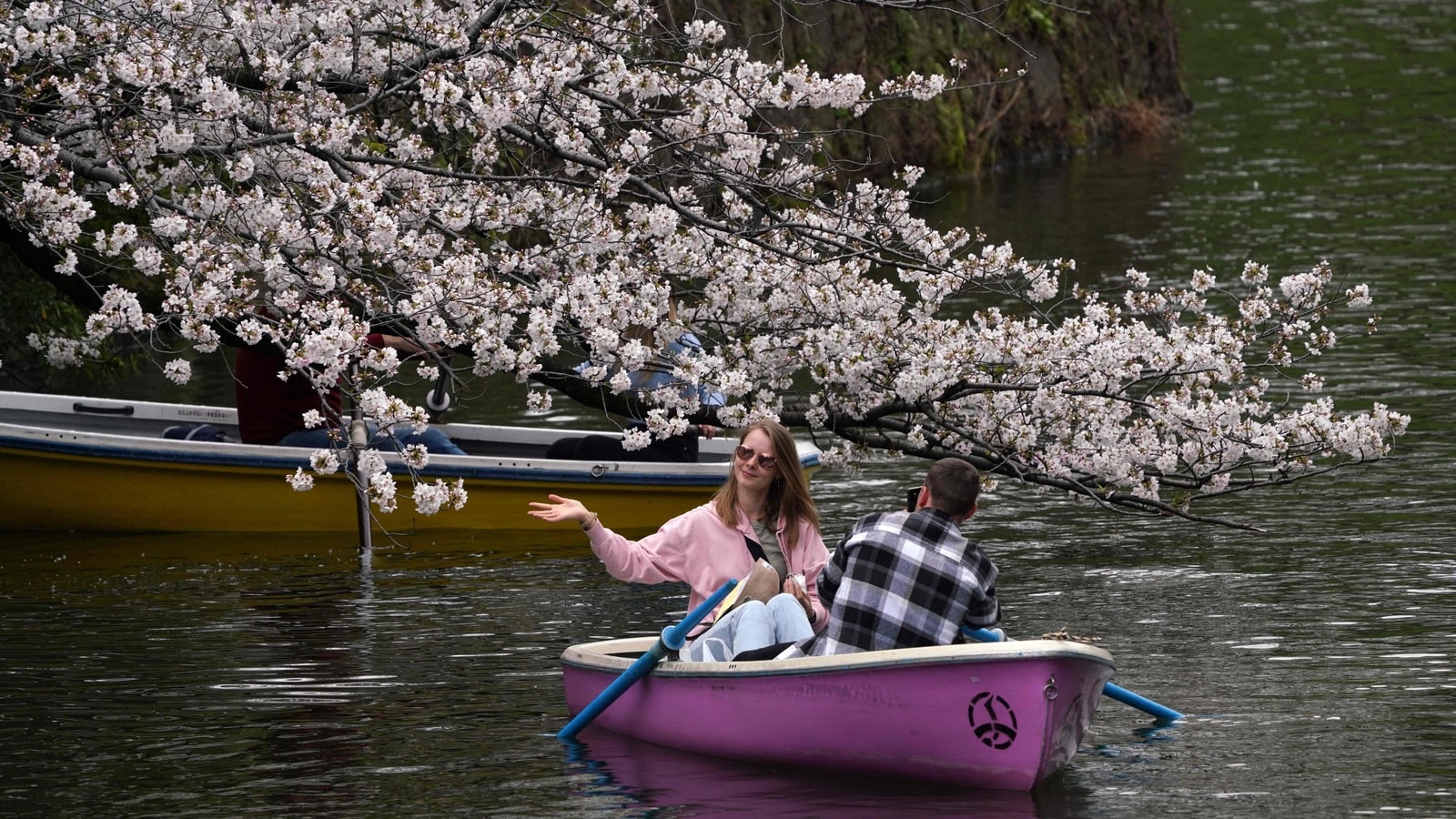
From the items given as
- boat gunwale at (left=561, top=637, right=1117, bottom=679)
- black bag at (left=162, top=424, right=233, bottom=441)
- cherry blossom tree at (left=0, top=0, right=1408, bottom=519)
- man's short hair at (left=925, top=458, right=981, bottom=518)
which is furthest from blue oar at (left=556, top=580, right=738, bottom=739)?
black bag at (left=162, top=424, right=233, bottom=441)

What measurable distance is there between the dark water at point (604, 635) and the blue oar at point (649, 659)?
167mm

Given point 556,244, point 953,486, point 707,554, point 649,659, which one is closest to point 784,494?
point 707,554

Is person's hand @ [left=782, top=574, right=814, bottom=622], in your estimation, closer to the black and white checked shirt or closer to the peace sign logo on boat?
the black and white checked shirt

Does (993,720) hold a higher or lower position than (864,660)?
lower

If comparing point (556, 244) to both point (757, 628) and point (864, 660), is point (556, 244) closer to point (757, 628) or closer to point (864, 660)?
point (757, 628)

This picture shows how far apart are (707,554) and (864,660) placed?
1.51 meters

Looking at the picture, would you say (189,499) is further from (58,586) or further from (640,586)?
(640,586)

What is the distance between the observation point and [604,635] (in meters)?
12.8

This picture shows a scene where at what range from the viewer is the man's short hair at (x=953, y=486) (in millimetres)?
9273

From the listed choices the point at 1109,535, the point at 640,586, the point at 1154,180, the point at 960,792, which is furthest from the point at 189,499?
the point at 1154,180

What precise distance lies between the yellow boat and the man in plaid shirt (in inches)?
252

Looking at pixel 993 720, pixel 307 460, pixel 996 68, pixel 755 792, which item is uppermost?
pixel 996 68

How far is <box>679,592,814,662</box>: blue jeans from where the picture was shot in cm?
1005

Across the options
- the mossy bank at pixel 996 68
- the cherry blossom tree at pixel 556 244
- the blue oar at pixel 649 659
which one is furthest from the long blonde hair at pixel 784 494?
the mossy bank at pixel 996 68
